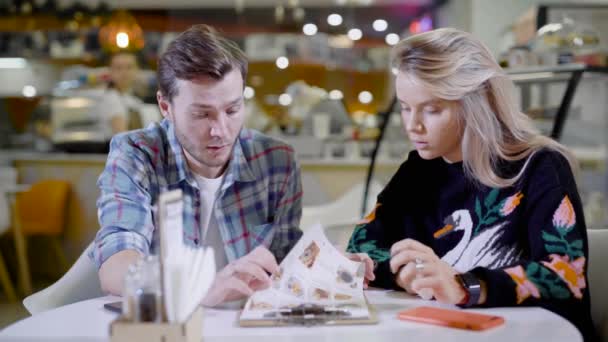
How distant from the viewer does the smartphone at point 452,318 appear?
1433mm

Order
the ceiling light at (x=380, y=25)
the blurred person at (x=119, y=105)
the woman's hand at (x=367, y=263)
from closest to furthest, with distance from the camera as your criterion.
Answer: the woman's hand at (x=367, y=263) < the blurred person at (x=119, y=105) < the ceiling light at (x=380, y=25)

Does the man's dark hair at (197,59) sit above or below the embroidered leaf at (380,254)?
above

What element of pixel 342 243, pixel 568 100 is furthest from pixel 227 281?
pixel 568 100

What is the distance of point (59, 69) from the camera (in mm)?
9891

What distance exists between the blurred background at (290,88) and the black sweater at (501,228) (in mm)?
366

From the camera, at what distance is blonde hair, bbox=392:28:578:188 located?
6.03 ft

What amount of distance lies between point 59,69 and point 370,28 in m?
4.04

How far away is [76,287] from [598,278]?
4.40 ft

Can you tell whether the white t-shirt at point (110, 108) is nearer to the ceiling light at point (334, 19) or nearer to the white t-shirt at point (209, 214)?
the ceiling light at point (334, 19)

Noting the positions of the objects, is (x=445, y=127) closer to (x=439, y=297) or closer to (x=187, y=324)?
(x=439, y=297)

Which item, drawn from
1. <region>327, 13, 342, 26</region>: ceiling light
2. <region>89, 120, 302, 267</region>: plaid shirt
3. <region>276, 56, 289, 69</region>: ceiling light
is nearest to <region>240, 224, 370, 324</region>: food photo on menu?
<region>89, 120, 302, 267</region>: plaid shirt

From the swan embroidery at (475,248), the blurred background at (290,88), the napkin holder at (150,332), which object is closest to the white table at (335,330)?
the napkin holder at (150,332)

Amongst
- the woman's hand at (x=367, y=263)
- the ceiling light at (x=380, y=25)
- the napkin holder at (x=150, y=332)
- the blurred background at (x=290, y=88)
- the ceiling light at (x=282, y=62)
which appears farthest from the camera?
the ceiling light at (x=380, y=25)

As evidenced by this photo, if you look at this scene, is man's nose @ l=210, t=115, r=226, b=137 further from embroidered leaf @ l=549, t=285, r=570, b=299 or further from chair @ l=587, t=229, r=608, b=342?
chair @ l=587, t=229, r=608, b=342
